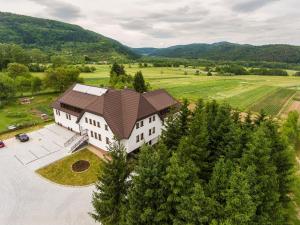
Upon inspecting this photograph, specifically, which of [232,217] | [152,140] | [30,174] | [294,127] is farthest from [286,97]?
[30,174]

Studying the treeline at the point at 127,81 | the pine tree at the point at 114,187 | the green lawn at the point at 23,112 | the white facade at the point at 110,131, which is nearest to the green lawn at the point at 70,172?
the white facade at the point at 110,131

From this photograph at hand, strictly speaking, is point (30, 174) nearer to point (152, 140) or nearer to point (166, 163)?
point (152, 140)

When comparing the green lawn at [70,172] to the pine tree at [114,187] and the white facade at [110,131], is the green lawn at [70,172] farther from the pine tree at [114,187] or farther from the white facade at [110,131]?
the pine tree at [114,187]

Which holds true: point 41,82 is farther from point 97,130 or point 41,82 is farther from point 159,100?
point 159,100

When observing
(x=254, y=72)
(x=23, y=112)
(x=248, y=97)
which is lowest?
(x=23, y=112)

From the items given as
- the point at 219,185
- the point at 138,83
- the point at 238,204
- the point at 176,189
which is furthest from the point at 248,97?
the point at 176,189
